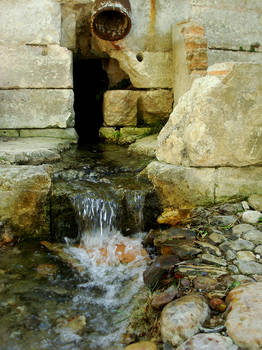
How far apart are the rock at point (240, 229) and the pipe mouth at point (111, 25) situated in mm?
3686

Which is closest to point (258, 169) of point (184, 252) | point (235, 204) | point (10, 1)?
point (235, 204)

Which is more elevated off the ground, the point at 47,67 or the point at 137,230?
A: the point at 47,67

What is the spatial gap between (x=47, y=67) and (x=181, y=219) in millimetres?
3352

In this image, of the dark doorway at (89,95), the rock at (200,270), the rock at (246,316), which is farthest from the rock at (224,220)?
the dark doorway at (89,95)

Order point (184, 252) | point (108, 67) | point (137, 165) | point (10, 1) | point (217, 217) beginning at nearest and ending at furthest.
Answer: point (184, 252)
point (217, 217)
point (137, 165)
point (10, 1)
point (108, 67)

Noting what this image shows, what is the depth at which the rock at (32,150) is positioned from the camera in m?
3.74

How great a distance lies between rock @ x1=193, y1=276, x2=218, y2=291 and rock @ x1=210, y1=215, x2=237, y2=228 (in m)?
0.79

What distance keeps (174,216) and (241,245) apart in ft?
2.72

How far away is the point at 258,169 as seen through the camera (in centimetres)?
316

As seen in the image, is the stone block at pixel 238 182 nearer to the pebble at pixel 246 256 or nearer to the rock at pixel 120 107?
the pebble at pixel 246 256

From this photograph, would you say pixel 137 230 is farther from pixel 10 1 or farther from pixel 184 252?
pixel 10 1

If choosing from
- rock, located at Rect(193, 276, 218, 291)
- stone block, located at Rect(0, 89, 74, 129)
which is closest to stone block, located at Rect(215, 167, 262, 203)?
rock, located at Rect(193, 276, 218, 291)

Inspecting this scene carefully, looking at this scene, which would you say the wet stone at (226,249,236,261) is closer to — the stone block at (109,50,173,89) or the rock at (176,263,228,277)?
the rock at (176,263,228,277)

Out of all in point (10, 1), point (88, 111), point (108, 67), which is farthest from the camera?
point (88, 111)
